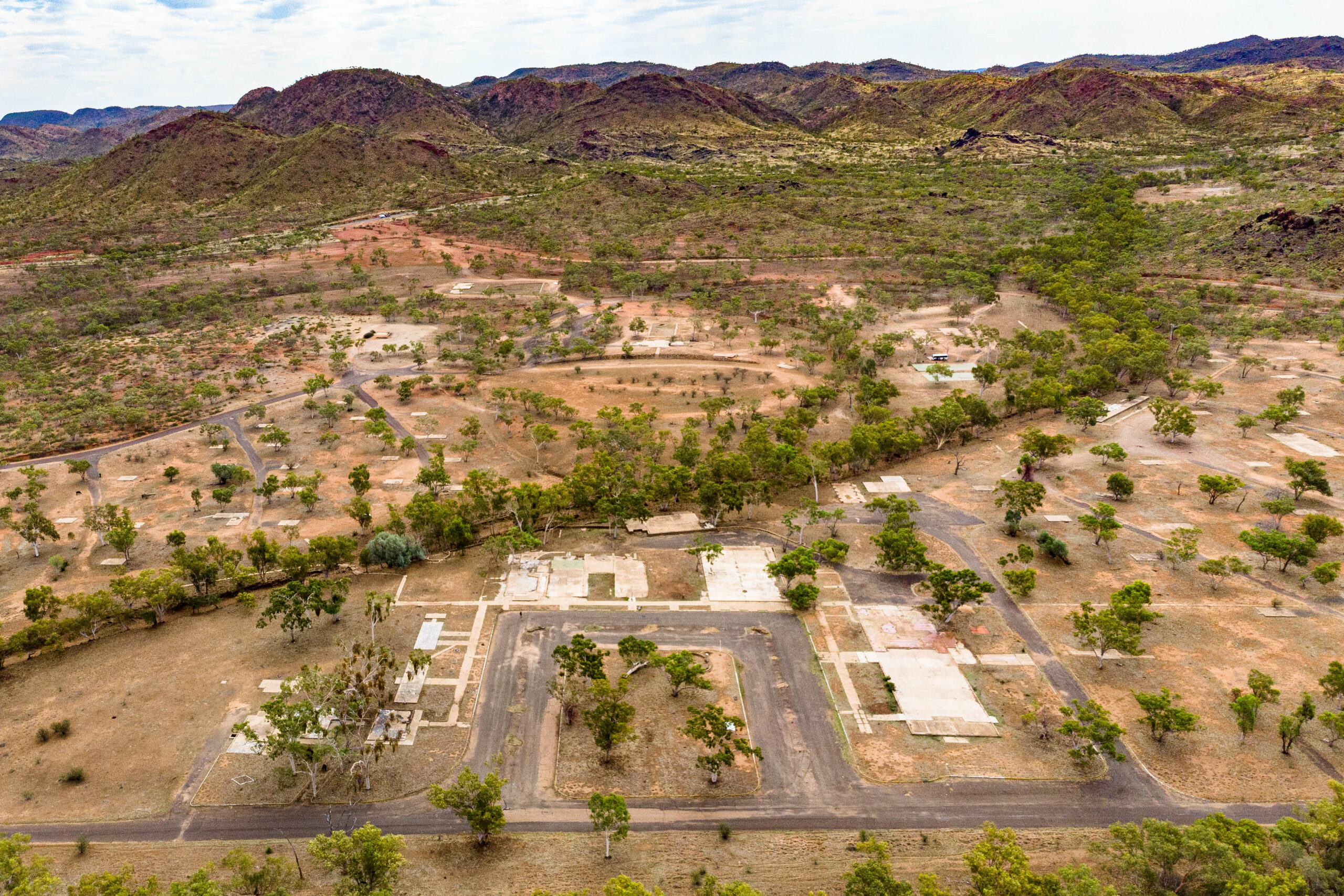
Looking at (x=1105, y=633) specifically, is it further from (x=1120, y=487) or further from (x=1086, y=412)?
(x=1086, y=412)

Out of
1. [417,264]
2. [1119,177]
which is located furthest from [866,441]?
[1119,177]

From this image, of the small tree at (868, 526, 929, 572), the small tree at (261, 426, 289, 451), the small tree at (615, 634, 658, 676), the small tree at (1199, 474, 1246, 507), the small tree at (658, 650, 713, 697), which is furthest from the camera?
the small tree at (261, 426, 289, 451)

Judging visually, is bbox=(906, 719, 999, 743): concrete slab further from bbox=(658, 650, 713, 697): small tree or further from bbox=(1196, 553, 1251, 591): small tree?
bbox=(1196, 553, 1251, 591): small tree

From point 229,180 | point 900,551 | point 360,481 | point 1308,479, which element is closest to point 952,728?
point 900,551

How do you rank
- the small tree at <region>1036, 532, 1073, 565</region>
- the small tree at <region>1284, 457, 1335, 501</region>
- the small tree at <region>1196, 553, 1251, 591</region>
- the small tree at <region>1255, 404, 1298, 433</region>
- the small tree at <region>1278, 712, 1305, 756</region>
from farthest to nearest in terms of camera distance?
the small tree at <region>1255, 404, 1298, 433</region>
the small tree at <region>1284, 457, 1335, 501</region>
the small tree at <region>1036, 532, 1073, 565</region>
the small tree at <region>1196, 553, 1251, 591</region>
the small tree at <region>1278, 712, 1305, 756</region>

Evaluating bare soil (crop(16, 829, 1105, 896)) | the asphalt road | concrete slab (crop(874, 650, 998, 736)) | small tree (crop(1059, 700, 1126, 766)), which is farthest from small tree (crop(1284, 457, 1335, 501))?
bare soil (crop(16, 829, 1105, 896))

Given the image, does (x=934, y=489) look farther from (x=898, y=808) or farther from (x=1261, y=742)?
(x=898, y=808)

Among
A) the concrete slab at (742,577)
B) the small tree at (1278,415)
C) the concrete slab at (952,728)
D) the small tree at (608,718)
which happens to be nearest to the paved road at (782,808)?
the concrete slab at (952,728)

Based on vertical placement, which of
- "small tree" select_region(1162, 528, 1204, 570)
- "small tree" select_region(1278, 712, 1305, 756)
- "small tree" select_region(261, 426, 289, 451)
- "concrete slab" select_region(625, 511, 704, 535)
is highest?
"small tree" select_region(261, 426, 289, 451)
